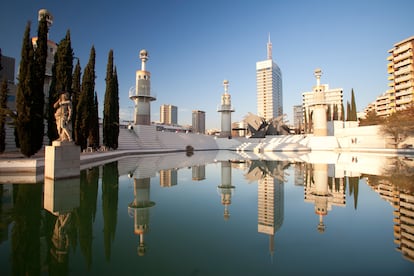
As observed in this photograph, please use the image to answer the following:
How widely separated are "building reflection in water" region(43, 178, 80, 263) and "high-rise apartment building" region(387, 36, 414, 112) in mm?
57171

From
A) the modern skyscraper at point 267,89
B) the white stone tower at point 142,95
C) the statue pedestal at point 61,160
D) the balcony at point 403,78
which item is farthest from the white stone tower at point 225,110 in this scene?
the modern skyscraper at point 267,89

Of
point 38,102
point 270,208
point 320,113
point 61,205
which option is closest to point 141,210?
point 61,205

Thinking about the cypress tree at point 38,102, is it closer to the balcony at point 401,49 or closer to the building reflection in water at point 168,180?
the building reflection in water at point 168,180

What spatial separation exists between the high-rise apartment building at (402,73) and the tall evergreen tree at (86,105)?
54.3m

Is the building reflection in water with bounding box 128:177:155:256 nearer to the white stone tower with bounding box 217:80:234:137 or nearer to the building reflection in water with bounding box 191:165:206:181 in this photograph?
the building reflection in water with bounding box 191:165:206:181

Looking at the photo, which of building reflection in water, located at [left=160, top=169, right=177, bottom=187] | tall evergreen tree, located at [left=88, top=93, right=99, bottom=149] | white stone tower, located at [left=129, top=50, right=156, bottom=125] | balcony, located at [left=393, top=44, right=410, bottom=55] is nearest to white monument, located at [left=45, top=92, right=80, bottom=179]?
building reflection in water, located at [left=160, top=169, right=177, bottom=187]

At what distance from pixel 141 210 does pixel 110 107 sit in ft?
74.2

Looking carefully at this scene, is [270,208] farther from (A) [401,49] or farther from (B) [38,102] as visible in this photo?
(A) [401,49]

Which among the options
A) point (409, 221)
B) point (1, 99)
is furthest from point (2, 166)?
point (409, 221)

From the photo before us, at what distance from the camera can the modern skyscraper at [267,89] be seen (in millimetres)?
112750

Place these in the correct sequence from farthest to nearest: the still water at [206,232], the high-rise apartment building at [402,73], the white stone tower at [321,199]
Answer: the high-rise apartment building at [402,73]
the white stone tower at [321,199]
the still water at [206,232]

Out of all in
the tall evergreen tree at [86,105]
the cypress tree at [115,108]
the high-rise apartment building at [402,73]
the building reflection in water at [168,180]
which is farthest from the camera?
the high-rise apartment building at [402,73]

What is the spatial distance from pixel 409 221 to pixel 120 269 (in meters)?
5.25

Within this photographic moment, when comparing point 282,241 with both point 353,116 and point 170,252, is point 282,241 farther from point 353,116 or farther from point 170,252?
point 353,116
